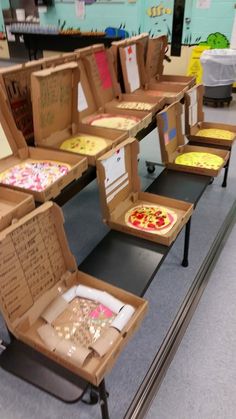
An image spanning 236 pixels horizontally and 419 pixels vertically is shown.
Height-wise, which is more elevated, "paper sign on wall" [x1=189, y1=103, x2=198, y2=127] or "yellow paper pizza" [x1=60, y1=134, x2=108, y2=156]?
"yellow paper pizza" [x1=60, y1=134, x2=108, y2=156]

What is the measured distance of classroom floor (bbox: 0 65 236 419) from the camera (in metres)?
1.37

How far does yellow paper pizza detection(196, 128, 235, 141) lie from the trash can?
2.06 m

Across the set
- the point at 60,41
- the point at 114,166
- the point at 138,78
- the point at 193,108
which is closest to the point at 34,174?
the point at 114,166

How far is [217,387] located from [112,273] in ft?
2.22

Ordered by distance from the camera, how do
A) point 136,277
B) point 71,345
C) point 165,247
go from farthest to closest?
1. point 165,247
2. point 136,277
3. point 71,345

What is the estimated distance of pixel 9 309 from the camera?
3.65ft

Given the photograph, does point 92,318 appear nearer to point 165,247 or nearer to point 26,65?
point 165,247

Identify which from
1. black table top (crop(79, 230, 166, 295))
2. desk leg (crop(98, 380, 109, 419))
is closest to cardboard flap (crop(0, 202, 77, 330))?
black table top (crop(79, 230, 166, 295))

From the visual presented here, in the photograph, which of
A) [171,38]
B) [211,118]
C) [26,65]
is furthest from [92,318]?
[171,38]

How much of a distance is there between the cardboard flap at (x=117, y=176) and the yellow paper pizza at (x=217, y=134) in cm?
110

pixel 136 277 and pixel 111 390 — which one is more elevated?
pixel 136 277

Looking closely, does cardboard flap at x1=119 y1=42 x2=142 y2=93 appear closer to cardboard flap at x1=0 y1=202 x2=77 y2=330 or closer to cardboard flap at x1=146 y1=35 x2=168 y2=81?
cardboard flap at x1=146 y1=35 x2=168 y2=81

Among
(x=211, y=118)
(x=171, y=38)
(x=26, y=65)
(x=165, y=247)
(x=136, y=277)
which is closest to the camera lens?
(x=136, y=277)

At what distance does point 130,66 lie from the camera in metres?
2.48
